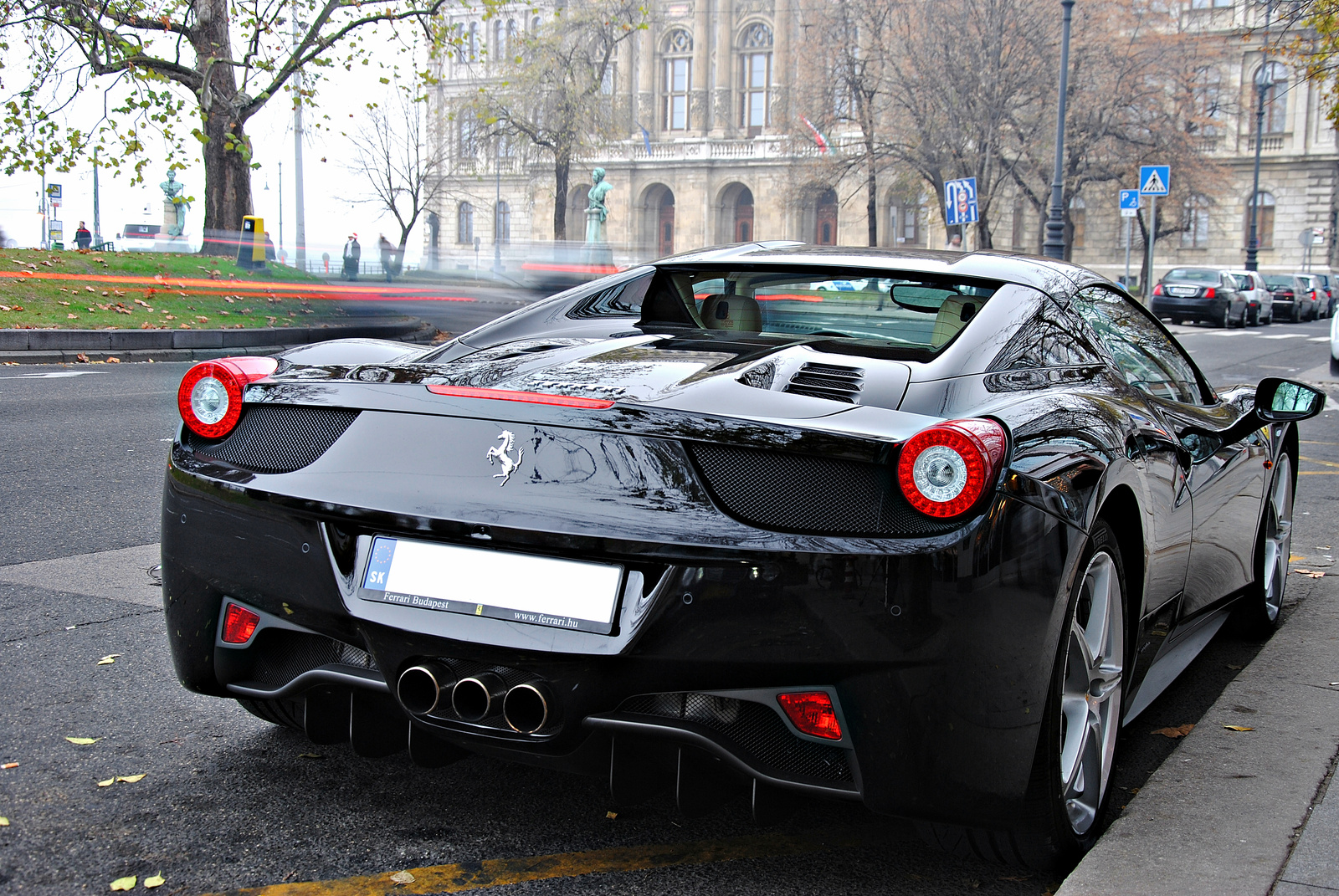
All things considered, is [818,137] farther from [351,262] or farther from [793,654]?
[793,654]

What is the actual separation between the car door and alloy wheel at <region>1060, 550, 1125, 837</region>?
0.25m

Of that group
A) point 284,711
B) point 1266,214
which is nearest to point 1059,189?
point 284,711

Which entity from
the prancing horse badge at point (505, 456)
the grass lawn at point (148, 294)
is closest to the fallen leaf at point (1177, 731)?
the prancing horse badge at point (505, 456)

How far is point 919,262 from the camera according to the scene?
3.39m

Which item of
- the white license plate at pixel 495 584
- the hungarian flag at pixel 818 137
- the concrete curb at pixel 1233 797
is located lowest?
the concrete curb at pixel 1233 797

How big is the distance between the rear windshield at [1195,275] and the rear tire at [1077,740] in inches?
1320

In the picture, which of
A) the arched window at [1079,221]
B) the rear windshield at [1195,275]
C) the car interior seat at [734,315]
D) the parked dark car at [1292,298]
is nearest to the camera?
the car interior seat at [734,315]

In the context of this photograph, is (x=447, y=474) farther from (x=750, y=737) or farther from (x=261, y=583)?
(x=750, y=737)

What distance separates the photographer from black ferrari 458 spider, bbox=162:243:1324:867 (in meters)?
2.17

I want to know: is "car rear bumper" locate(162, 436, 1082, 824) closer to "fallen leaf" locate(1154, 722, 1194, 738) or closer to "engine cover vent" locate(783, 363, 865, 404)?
"engine cover vent" locate(783, 363, 865, 404)

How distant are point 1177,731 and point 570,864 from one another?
1934 millimetres

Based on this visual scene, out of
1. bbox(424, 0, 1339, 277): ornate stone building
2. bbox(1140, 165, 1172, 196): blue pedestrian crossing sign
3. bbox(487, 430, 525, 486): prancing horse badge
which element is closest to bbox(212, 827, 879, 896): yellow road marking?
bbox(487, 430, 525, 486): prancing horse badge

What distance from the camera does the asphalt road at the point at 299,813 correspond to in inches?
97.0

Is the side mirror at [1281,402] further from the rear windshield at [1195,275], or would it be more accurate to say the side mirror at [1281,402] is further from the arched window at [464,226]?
the arched window at [464,226]
